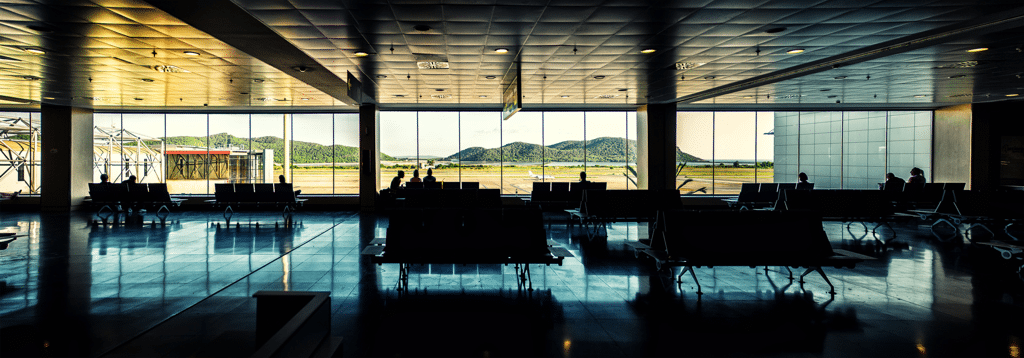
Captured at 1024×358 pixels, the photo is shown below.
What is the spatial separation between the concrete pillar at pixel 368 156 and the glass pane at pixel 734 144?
40.4ft

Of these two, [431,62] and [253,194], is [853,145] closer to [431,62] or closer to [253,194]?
[431,62]

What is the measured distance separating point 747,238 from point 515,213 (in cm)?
249

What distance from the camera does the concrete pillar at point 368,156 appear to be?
15.2 meters

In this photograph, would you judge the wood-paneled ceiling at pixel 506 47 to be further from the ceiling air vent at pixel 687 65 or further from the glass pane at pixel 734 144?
the glass pane at pixel 734 144

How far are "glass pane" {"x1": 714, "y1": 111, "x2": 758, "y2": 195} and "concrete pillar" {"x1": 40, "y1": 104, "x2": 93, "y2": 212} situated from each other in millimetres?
22238

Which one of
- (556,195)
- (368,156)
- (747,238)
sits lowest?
(747,238)

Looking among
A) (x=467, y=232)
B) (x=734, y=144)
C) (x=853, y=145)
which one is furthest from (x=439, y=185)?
(x=853, y=145)

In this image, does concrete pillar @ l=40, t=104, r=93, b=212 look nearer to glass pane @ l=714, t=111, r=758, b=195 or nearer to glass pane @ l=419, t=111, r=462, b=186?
glass pane @ l=419, t=111, r=462, b=186

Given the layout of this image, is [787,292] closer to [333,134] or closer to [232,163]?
[333,134]

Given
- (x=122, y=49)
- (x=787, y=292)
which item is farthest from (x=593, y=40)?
(x=122, y=49)

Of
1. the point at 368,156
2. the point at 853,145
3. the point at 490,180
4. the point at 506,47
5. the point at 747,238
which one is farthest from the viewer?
the point at 490,180

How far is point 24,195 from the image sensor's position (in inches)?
631

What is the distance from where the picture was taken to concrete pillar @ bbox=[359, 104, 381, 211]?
50.0ft

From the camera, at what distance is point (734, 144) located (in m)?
23.1
